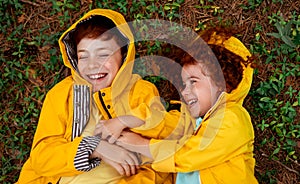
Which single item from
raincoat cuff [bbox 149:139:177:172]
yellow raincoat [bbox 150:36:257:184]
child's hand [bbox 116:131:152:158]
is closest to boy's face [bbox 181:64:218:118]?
yellow raincoat [bbox 150:36:257:184]

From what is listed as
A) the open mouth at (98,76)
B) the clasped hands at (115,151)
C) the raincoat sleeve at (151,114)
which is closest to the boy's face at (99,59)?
the open mouth at (98,76)

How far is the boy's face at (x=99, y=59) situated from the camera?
11.4ft

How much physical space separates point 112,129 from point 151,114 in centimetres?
31

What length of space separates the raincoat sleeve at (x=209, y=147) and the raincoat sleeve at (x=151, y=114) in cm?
20

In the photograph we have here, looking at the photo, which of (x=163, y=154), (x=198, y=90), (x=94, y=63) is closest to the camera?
(x=163, y=154)

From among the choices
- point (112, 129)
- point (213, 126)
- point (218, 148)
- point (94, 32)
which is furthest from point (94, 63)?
point (218, 148)

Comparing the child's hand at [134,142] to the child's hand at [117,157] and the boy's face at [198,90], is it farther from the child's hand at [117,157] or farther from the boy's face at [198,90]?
the boy's face at [198,90]

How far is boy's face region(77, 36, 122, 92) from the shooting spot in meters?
3.46

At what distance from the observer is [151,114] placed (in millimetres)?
3410

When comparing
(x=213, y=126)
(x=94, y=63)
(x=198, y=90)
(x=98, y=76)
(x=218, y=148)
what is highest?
(x=94, y=63)

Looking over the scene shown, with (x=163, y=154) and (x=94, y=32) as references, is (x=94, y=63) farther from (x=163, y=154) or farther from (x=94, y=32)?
(x=163, y=154)

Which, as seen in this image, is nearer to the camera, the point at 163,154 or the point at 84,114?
the point at 163,154

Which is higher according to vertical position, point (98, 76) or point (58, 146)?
point (98, 76)

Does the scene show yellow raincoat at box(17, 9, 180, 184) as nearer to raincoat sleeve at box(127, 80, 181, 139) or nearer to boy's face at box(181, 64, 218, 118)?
raincoat sleeve at box(127, 80, 181, 139)
